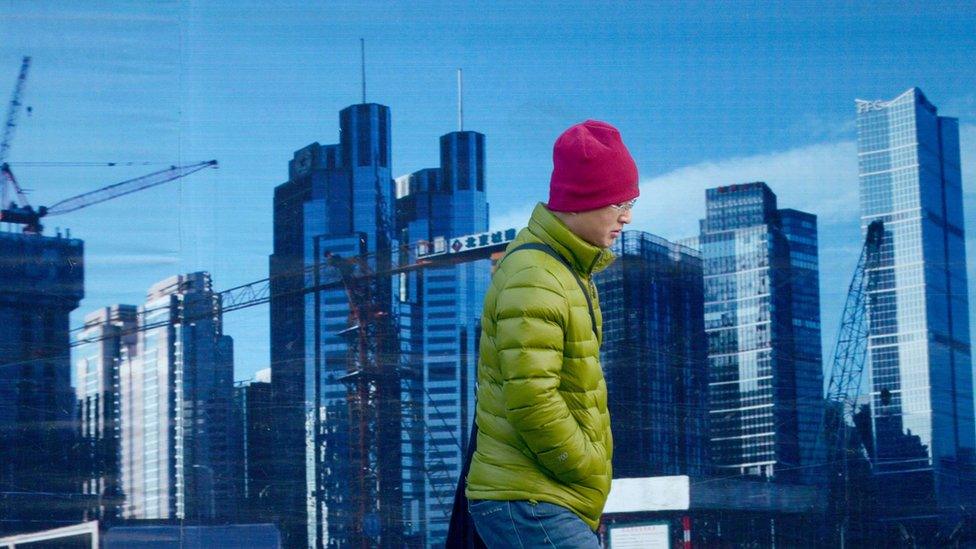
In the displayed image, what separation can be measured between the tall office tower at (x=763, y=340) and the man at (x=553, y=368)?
1.65m

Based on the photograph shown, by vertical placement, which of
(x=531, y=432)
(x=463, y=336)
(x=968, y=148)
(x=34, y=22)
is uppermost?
(x=34, y=22)

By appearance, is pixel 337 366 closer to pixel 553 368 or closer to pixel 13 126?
pixel 13 126

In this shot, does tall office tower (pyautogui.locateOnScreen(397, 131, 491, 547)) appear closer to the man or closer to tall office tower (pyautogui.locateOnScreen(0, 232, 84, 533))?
tall office tower (pyautogui.locateOnScreen(0, 232, 84, 533))

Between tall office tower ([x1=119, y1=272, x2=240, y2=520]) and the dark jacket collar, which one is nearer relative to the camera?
the dark jacket collar

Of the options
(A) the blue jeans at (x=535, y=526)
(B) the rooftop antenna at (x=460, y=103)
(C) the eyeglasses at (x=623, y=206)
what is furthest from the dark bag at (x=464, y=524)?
(B) the rooftop antenna at (x=460, y=103)

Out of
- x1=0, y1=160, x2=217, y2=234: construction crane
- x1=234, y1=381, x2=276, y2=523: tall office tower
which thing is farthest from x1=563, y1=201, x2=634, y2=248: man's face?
x1=0, y1=160, x2=217, y2=234: construction crane

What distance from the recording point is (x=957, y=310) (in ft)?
13.4

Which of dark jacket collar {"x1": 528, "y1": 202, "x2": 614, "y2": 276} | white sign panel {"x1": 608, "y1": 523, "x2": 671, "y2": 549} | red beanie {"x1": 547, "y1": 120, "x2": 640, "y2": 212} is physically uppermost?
red beanie {"x1": 547, "y1": 120, "x2": 640, "y2": 212}

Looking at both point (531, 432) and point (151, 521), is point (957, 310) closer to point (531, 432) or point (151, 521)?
point (531, 432)

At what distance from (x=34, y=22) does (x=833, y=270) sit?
257cm

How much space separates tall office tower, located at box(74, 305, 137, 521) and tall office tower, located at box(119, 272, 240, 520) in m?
0.04

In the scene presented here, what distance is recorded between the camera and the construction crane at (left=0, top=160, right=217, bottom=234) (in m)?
4.47

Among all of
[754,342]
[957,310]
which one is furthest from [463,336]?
[957,310]

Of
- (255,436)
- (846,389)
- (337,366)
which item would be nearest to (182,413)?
(255,436)
